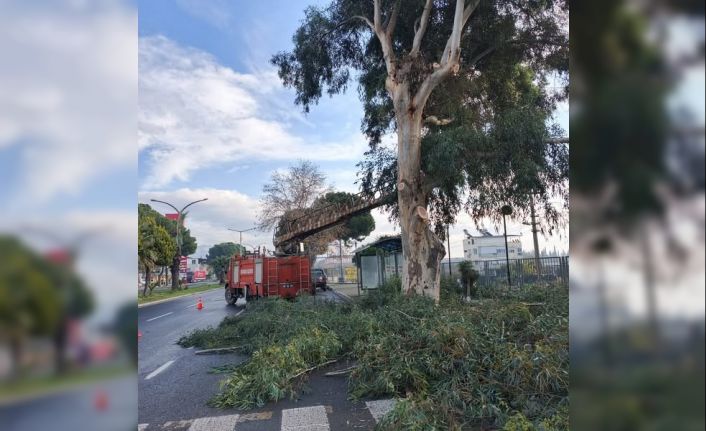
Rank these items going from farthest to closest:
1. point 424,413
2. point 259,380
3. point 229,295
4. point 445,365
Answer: point 229,295, point 259,380, point 445,365, point 424,413

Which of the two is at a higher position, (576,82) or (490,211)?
(490,211)

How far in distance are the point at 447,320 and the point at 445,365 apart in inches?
51.9

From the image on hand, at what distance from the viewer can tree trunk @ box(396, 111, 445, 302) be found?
42.1 feet

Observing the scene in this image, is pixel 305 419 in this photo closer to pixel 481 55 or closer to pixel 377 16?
pixel 377 16

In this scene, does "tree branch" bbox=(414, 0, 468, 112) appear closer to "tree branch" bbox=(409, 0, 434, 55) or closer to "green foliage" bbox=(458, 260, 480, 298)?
"tree branch" bbox=(409, 0, 434, 55)

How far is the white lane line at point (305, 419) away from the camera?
5.08 metres

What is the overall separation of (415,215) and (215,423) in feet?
28.3

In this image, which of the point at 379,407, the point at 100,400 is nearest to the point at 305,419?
the point at 379,407

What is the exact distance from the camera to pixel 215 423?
5340 mm

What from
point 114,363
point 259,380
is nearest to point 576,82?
point 114,363

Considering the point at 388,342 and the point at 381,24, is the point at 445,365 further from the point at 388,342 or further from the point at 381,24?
the point at 381,24

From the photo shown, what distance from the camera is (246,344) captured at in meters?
9.91

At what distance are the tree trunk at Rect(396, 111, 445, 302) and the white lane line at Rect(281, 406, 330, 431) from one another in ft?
24.1

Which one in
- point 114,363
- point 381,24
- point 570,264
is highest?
point 381,24
